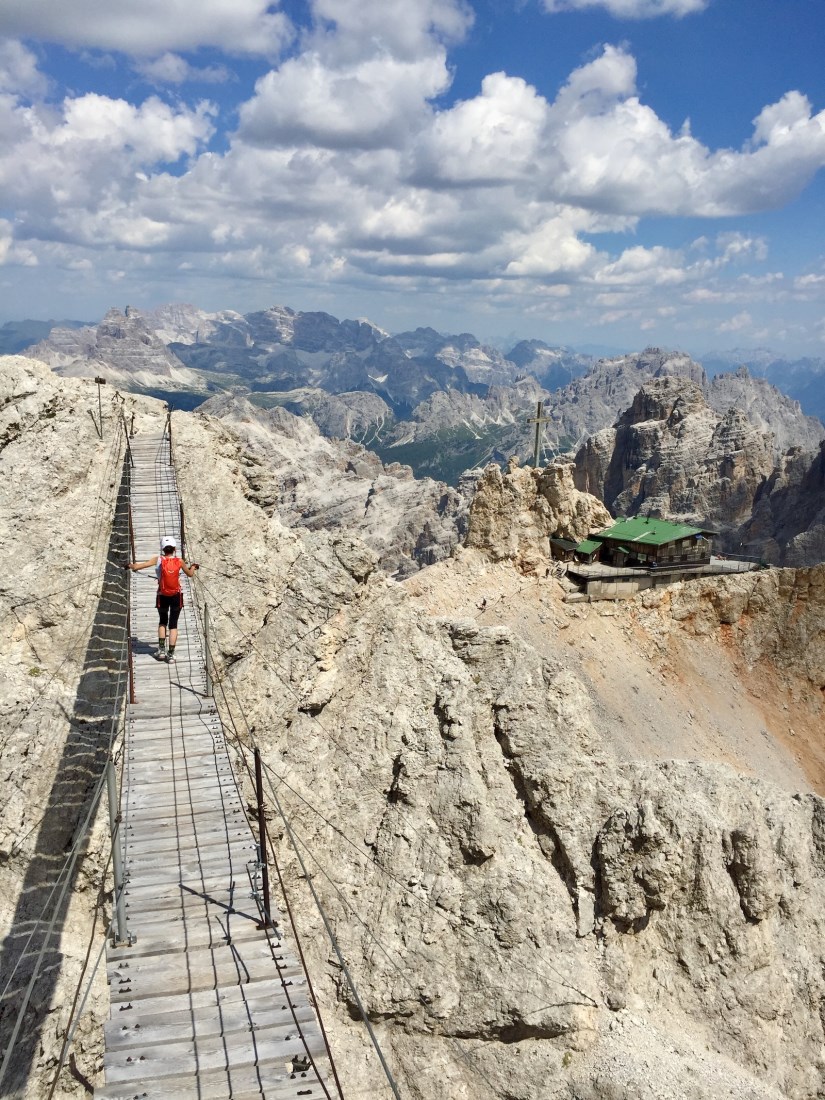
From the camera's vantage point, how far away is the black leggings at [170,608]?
1700 centimetres

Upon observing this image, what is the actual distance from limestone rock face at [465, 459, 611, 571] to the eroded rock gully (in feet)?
64.7

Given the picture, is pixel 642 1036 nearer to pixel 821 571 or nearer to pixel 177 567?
pixel 177 567

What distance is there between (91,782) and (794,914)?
831 inches

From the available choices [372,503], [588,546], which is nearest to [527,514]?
[588,546]

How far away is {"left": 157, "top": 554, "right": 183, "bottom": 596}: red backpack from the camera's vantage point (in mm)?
16703

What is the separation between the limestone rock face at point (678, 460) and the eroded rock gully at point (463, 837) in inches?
4327

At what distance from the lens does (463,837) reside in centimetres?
2116

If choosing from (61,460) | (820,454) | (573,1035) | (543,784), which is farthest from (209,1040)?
(820,454)

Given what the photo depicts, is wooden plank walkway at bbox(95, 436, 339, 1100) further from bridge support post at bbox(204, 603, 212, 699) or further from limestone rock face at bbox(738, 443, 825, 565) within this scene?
limestone rock face at bbox(738, 443, 825, 565)

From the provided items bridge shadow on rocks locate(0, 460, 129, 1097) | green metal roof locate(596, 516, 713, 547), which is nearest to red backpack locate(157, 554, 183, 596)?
bridge shadow on rocks locate(0, 460, 129, 1097)

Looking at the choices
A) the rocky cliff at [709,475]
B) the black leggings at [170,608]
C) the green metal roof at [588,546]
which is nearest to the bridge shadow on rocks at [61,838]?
the black leggings at [170,608]

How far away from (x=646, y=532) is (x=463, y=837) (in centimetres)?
3141

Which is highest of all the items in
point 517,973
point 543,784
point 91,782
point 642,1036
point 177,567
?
point 177,567

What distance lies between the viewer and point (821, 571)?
41469 millimetres
